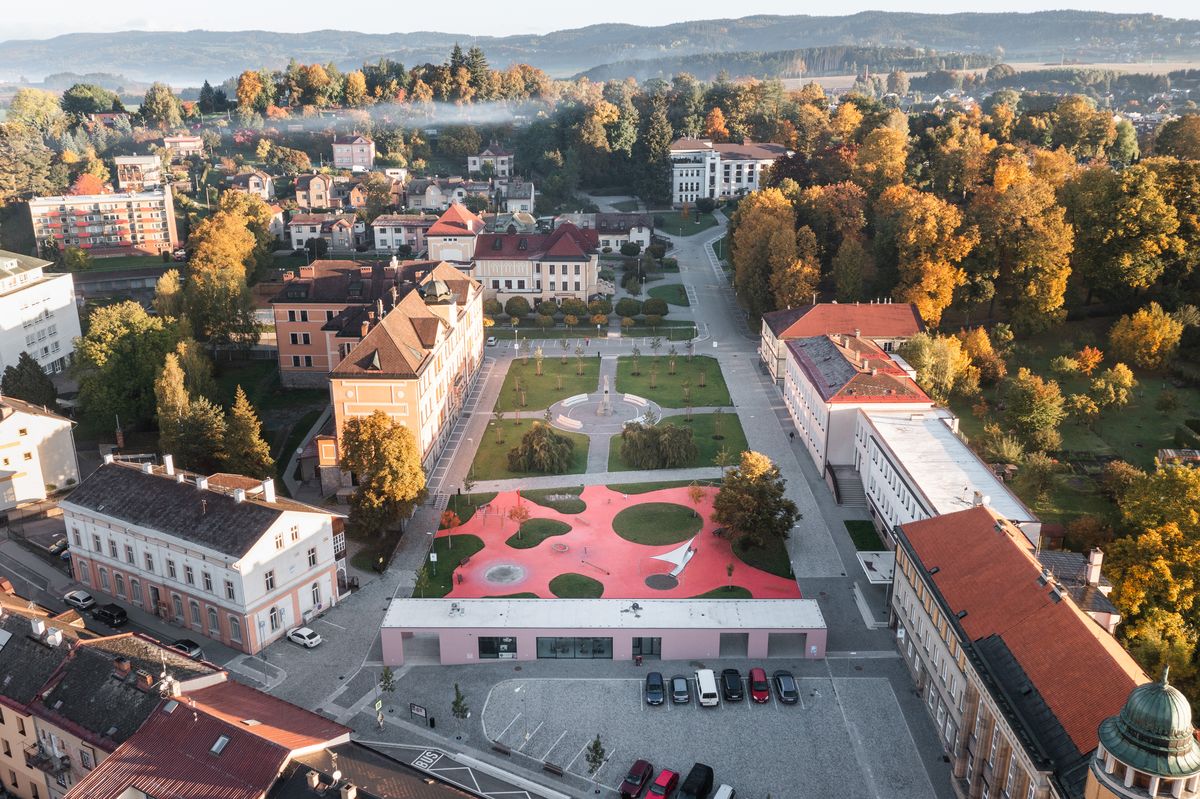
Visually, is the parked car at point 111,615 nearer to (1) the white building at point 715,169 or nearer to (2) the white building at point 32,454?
(2) the white building at point 32,454

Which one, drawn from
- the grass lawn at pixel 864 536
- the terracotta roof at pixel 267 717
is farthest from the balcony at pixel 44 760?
the grass lawn at pixel 864 536

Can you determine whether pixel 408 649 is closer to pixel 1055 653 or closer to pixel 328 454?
pixel 328 454

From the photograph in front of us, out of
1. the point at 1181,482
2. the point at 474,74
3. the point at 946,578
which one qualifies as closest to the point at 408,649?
the point at 946,578

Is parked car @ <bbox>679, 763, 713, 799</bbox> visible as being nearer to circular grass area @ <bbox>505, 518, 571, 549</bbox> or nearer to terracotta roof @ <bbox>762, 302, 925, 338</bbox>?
circular grass area @ <bbox>505, 518, 571, 549</bbox>

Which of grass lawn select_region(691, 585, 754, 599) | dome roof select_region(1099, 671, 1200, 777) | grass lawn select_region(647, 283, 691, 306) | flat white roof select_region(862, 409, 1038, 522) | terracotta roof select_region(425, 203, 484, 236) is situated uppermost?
terracotta roof select_region(425, 203, 484, 236)

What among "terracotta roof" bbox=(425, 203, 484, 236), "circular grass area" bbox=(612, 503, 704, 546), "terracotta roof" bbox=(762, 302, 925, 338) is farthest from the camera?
"terracotta roof" bbox=(425, 203, 484, 236)

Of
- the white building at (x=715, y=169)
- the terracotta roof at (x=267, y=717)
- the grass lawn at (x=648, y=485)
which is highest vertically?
the white building at (x=715, y=169)

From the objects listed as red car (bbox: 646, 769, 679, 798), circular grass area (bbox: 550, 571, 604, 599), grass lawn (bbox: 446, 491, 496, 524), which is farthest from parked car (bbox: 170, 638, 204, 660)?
red car (bbox: 646, 769, 679, 798)
